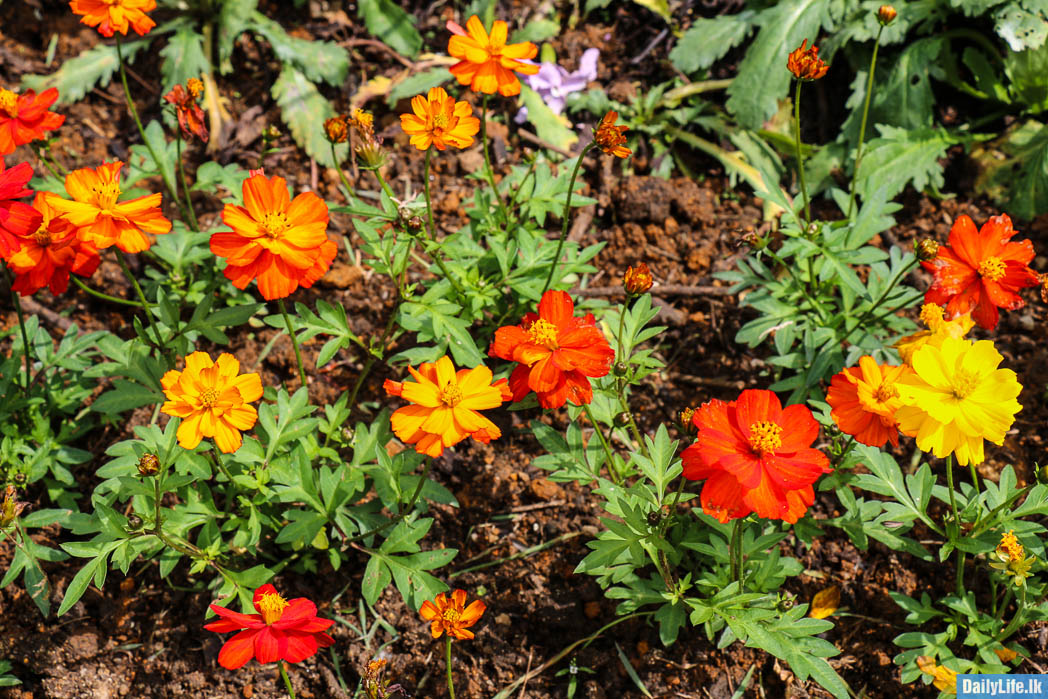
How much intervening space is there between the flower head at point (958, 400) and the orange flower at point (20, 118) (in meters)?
2.63

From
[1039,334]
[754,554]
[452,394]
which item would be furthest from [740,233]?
[1039,334]

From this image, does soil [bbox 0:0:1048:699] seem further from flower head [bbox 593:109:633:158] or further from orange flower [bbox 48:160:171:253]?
orange flower [bbox 48:160:171:253]

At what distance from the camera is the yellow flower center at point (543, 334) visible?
2.02 metres

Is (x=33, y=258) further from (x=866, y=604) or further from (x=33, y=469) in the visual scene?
(x=866, y=604)

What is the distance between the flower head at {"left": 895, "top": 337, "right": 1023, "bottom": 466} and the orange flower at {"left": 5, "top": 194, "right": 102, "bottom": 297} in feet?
7.58

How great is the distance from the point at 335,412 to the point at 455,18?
234 centimetres

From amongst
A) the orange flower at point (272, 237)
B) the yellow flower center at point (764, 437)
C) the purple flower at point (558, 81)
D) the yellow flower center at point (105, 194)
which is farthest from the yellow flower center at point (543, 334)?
the purple flower at point (558, 81)

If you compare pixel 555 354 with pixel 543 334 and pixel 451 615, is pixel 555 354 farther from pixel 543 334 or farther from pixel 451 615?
pixel 451 615

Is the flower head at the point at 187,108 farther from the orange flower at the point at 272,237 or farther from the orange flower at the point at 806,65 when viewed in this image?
the orange flower at the point at 806,65

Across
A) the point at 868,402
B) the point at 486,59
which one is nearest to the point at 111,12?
the point at 486,59

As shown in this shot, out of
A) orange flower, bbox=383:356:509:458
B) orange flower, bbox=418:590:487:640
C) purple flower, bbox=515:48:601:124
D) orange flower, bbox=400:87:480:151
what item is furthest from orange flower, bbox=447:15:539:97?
orange flower, bbox=418:590:487:640

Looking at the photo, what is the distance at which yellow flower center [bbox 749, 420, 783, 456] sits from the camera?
182cm

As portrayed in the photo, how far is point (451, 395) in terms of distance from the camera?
207cm

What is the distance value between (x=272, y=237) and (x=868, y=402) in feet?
5.28
